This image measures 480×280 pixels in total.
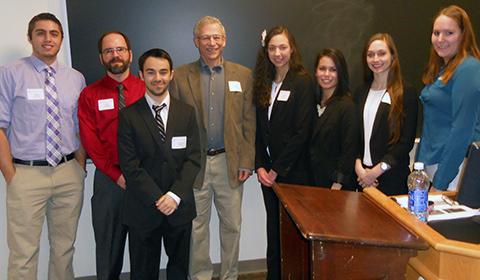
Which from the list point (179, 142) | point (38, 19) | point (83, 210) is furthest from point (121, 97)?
point (83, 210)

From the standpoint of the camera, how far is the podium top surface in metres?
1.45

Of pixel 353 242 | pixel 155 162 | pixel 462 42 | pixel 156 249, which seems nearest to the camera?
pixel 353 242

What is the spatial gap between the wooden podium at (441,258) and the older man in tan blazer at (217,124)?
1.35 meters

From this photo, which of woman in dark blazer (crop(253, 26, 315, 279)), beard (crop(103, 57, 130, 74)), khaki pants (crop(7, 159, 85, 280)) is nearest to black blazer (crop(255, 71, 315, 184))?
woman in dark blazer (crop(253, 26, 315, 279))

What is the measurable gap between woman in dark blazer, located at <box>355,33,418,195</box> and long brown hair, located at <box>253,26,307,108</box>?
18.0 inches

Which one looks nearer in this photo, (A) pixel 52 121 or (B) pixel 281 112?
(A) pixel 52 121

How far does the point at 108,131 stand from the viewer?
8.66ft

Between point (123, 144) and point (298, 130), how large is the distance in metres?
1.13

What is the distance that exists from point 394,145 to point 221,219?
4.20ft

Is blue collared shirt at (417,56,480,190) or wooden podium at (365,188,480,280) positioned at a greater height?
blue collared shirt at (417,56,480,190)

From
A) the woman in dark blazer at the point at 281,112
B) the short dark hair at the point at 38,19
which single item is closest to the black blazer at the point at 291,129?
the woman in dark blazer at the point at 281,112

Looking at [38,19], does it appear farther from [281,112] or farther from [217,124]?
[281,112]

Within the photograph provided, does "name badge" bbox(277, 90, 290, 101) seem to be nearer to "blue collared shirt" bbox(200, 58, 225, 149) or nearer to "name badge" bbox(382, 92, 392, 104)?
"blue collared shirt" bbox(200, 58, 225, 149)

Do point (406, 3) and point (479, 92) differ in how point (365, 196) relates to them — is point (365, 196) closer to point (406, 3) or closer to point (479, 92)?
point (479, 92)
